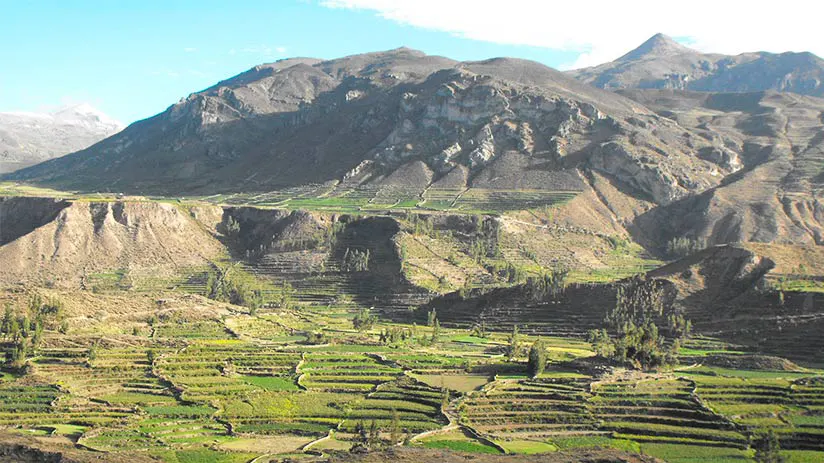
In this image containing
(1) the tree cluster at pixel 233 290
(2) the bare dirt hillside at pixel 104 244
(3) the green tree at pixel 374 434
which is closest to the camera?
(3) the green tree at pixel 374 434

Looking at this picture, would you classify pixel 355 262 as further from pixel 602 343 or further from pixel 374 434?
pixel 374 434

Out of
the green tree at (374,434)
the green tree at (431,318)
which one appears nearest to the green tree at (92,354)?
the green tree at (374,434)

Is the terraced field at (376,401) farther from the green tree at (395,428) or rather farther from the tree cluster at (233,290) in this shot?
the tree cluster at (233,290)

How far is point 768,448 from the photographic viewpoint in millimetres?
59625

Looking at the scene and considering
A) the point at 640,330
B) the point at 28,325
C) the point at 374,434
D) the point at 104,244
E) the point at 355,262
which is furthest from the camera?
the point at 104,244

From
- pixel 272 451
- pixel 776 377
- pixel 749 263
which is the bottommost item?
pixel 272 451

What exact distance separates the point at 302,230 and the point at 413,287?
3853 cm

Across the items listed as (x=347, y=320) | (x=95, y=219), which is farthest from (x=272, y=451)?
(x=95, y=219)

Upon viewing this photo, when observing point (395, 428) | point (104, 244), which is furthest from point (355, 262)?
point (395, 428)

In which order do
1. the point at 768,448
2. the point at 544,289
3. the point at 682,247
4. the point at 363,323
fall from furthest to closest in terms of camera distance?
the point at 682,247, the point at 544,289, the point at 363,323, the point at 768,448

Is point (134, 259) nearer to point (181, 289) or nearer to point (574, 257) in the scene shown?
point (181, 289)

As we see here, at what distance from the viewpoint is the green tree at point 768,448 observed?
57797 mm

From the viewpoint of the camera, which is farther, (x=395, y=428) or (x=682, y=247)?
(x=682, y=247)

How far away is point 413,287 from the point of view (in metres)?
147
